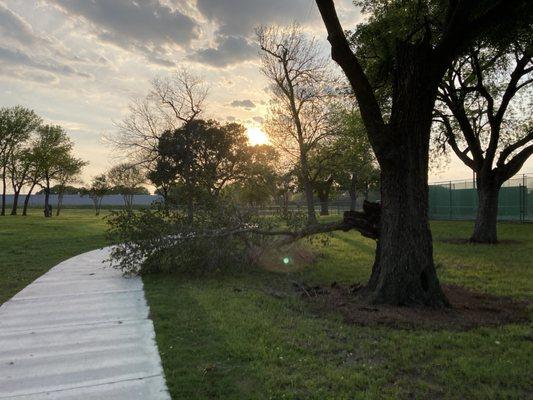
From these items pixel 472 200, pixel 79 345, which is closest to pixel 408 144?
pixel 79 345

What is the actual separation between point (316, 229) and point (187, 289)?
2.56 metres

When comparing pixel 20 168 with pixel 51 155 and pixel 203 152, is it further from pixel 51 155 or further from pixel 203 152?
pixel 203 152

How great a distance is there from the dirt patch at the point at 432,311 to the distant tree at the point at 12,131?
48.0m

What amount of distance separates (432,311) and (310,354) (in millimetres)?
2535

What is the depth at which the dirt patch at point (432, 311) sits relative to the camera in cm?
588

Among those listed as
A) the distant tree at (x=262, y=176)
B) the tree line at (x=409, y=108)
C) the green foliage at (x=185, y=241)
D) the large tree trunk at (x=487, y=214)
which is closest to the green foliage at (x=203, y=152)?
the distant tree at (x=262, y=176)

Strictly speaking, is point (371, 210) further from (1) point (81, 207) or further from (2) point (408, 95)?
(1) point (81, 207)

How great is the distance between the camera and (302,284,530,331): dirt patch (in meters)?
5.88

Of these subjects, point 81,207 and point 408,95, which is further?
point 81,207

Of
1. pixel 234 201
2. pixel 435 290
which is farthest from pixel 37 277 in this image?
pixel 435 290

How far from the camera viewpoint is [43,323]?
6141mm

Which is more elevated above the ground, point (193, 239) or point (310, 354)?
point (193, 239)

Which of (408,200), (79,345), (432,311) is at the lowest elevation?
(79,345)

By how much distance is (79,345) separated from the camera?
5.19 metres
